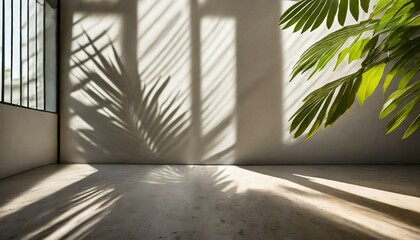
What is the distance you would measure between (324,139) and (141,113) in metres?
2.27

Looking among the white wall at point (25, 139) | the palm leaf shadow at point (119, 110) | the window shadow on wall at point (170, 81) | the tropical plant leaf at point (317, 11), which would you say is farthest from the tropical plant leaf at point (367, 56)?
the white wall at point (25, 139)

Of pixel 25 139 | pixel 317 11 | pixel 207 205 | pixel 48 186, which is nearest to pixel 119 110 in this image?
pixel 25 139

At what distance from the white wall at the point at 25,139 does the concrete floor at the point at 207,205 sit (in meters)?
0.13

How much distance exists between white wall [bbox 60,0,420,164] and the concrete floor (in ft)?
1.67

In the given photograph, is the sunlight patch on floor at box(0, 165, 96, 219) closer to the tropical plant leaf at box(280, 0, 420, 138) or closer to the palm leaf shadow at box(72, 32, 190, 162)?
the palm leaf shadow at box(72, 32, 190, 162)

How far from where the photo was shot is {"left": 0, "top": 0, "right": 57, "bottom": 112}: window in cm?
182

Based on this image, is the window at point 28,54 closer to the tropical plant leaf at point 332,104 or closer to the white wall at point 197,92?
the white wall at point 197,92

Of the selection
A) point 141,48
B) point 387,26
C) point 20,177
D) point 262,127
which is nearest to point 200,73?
point 141,48

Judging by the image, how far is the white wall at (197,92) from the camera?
8.24 feet

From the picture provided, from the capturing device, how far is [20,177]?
1.82 metres

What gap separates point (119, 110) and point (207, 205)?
177 cm

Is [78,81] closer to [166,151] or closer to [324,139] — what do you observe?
[166,151]

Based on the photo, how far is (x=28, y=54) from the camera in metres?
2.12

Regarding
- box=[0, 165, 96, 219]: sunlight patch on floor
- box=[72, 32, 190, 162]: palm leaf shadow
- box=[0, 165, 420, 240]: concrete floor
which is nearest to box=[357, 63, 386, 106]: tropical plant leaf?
box=[0, 165, 420, 240]: concrete floor
